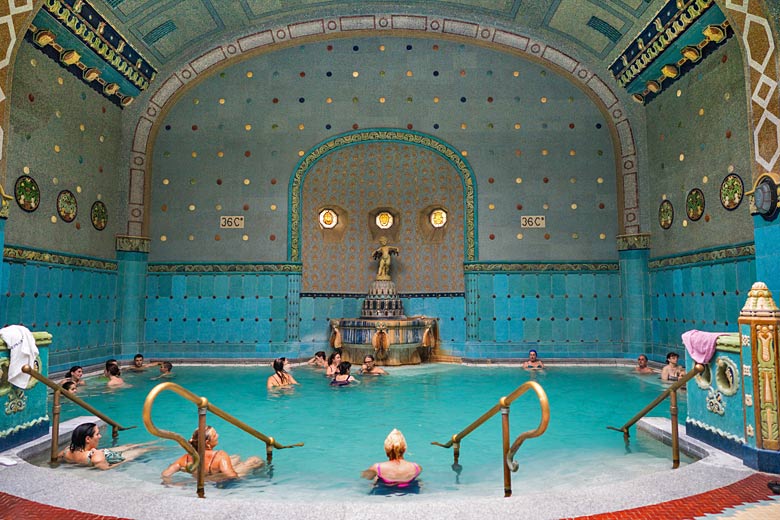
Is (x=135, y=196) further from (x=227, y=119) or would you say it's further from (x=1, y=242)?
(x=1, y=242)

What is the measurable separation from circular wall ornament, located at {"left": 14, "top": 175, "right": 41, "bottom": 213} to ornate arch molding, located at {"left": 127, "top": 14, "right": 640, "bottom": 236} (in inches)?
122

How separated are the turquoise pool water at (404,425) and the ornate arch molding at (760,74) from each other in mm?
3858

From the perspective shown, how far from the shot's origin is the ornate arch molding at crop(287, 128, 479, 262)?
535 inches

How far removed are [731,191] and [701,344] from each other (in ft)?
18.4

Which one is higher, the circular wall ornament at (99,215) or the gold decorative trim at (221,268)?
the circular wall ornament at (99,215)

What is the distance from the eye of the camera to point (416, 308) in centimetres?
1415

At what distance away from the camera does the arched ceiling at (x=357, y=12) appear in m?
11.4

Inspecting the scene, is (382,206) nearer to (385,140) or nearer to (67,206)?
(385,140)

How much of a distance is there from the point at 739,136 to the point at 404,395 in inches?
281

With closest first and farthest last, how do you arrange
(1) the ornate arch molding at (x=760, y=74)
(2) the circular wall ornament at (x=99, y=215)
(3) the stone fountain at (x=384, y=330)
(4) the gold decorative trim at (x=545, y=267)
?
(1) the ornate arch molding at (x=760, y=74), (2) the circular wall ornament at (x=99, y=215), (3) the stone fountain at (x=384, y=330), (4) the gold decorative trim at (x=545, y=267)

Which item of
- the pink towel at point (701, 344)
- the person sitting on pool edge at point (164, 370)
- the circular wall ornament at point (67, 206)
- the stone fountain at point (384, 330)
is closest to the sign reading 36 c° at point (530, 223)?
A: the stone fountain at point (384, 330)

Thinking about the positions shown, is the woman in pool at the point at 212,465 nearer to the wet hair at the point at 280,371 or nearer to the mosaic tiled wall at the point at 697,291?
the wet hair at the point at 280,371

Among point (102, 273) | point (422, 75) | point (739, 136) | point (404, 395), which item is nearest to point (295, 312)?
point (102, 273)

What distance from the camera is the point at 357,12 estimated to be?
13297mm
